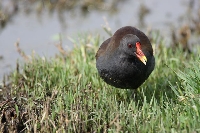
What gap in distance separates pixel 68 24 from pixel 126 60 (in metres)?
4.39

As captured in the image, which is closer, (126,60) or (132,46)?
(132,46)

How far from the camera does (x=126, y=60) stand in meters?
4.41

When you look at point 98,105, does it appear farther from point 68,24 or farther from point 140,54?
point 68,24

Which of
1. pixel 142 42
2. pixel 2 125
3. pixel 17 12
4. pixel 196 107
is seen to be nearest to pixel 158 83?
pixel 142 42

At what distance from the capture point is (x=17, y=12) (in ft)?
30.0

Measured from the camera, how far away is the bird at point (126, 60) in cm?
430

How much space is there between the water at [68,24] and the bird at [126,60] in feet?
8.69

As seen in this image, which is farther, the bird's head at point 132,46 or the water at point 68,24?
the water at point 68,24

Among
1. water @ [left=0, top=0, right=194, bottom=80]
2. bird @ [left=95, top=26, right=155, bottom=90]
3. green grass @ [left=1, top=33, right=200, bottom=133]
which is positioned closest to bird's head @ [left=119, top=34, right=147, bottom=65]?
bird @ [left=95, top=26, right=155, bottom=90]

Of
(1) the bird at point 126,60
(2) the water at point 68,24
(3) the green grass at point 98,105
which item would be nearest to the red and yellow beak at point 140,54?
(1) the bird at point 126,60

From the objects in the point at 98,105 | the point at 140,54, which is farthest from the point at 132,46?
the point at 98,105

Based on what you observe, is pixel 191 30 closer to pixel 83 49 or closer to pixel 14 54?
pixel 83 49

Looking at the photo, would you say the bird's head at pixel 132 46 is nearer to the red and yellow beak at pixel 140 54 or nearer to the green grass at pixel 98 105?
the red and yellow beak at pixel 140 54

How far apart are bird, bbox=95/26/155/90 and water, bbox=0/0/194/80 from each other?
2650mm
